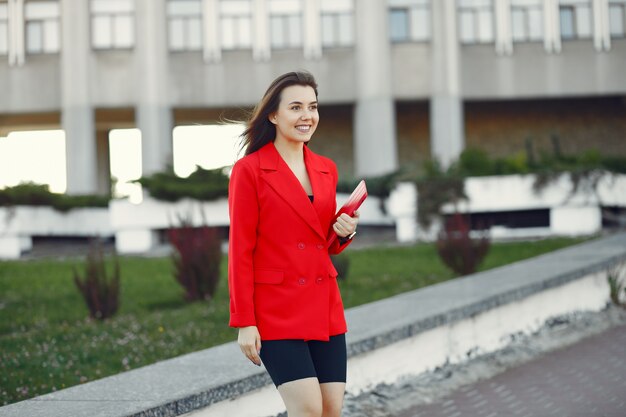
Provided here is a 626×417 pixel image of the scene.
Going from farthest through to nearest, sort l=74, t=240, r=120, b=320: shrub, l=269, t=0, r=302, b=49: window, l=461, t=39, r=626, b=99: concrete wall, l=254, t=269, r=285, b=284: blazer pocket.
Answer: l=461, t=39, r=626, b=99: concrete wall
l=269, t=0, r=302, b=49: window
l=74, t=240, r=120, b=320: shrub
l=254, t=269, r=285, b=284: blazer pocket

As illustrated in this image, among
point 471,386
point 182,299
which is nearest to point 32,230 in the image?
point 182,299

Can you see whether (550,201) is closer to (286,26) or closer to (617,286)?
(617,286)

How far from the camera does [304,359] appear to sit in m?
3.44

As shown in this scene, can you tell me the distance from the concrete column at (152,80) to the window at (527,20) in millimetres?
12104

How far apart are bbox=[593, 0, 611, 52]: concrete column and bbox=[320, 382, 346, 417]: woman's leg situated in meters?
33.1

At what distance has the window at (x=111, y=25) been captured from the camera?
1316 inches

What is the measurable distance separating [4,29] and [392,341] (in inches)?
1226

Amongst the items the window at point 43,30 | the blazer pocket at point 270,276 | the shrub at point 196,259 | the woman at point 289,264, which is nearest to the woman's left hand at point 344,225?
the woman at point 289,264

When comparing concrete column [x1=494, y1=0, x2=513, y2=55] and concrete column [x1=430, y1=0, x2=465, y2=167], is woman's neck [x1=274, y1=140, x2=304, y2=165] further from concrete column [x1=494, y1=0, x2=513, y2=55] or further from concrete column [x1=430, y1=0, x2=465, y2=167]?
concrete column [x1=494, y1=0, x2=513, y2=55]

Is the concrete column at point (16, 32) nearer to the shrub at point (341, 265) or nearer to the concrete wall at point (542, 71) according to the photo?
the concrete wall at point (542, 71)

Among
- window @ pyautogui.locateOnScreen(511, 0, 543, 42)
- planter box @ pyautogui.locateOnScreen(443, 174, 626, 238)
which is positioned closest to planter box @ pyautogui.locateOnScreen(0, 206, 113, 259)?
planter box @ pyautogui.locateOnScreen(443, 174, 626, 238)

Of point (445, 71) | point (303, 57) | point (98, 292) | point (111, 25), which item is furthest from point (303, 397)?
point (111, 25)

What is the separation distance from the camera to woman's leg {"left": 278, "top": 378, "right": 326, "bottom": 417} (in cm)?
337

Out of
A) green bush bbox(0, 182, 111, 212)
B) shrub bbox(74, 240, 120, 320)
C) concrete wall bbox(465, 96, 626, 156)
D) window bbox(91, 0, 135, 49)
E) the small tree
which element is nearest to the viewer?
the small tree
